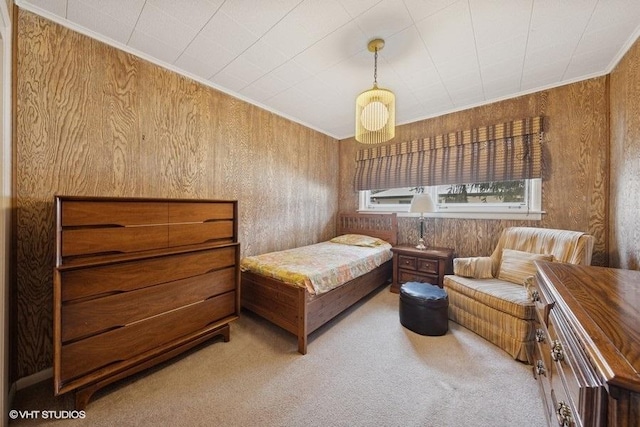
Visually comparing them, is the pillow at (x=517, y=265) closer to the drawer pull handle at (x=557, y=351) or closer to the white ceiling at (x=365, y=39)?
the drawer pull handle at (x=557, y=351)

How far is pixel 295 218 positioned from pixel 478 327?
258cm

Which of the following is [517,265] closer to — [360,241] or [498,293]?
[498,293]

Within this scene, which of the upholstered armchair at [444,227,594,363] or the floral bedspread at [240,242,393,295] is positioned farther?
the floral bedspread at [240,242,393,295]

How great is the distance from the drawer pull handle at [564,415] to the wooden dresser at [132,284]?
2.13 meters

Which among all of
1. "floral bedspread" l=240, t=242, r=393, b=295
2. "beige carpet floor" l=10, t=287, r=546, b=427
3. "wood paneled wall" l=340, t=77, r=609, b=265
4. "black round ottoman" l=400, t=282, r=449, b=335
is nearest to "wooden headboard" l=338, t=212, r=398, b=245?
"floral bedspread" l=240, t=242, r=393, b=295

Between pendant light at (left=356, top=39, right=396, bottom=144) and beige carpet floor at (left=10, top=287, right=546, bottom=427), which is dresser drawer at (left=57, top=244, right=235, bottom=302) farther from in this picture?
pendant light at (left=356, top=39, right=396, bottom=144)

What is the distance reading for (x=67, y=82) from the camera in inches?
69.6

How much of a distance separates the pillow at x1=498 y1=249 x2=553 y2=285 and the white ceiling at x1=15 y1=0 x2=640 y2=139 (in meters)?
1.82

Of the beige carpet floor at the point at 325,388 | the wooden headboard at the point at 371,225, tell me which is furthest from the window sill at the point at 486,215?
the beige carpet floor at the point at 325,388

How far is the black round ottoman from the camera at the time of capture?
2.21m

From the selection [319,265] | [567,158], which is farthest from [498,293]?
[567,158]

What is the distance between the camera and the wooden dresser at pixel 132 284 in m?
1.38

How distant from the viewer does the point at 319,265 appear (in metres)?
2.44

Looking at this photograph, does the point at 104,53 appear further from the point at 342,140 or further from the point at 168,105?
the point at 342,140
